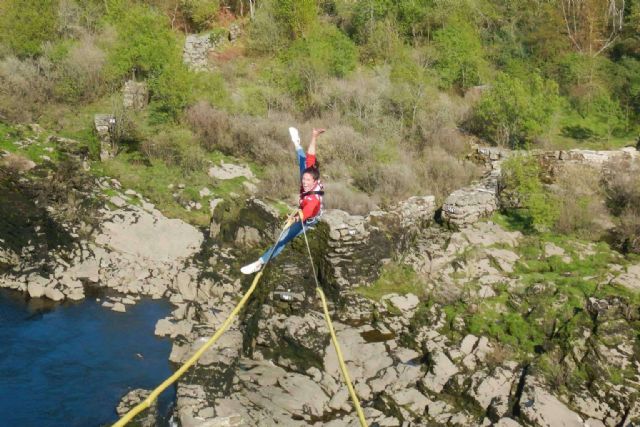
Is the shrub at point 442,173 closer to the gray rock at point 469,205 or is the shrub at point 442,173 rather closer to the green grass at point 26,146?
the gray rock at point 469,205

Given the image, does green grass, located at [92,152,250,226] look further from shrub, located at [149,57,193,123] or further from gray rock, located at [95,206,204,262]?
shrub, located at [149,57,193,123]

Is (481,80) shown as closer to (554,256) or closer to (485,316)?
(554,256)

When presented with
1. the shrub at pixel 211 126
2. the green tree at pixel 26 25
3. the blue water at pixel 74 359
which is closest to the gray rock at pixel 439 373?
the blue water at pixel 74 359

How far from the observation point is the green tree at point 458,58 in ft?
95.0

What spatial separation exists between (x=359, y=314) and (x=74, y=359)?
6.94 meters

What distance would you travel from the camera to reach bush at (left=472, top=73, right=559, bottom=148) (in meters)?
24.2

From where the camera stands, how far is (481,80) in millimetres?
29047

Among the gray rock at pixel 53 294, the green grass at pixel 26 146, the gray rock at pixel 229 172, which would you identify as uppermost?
the green grass at pixel 26 146

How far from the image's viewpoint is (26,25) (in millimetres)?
28453

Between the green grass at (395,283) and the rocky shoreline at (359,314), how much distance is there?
19cm

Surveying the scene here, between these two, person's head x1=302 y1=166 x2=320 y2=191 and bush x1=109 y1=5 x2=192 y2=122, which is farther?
bush x1=109 y1=5 x2=192 y2=122

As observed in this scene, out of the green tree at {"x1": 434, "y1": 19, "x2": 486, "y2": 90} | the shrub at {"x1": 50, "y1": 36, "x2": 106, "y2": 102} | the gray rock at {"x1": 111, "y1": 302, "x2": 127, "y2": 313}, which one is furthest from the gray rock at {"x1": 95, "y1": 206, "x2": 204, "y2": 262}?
the green tree at {"x1": 434, "y1": 19, "x2": 486, "y2": 90}

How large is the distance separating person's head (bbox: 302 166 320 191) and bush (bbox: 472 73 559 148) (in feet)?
49.5

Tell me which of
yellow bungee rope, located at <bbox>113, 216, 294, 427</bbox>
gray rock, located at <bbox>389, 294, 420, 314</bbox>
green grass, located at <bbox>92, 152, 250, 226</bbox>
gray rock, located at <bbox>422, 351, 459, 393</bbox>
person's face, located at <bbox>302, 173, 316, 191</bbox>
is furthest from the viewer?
green grass, located at <bbox>92, 152, 250, 226</bbox>
